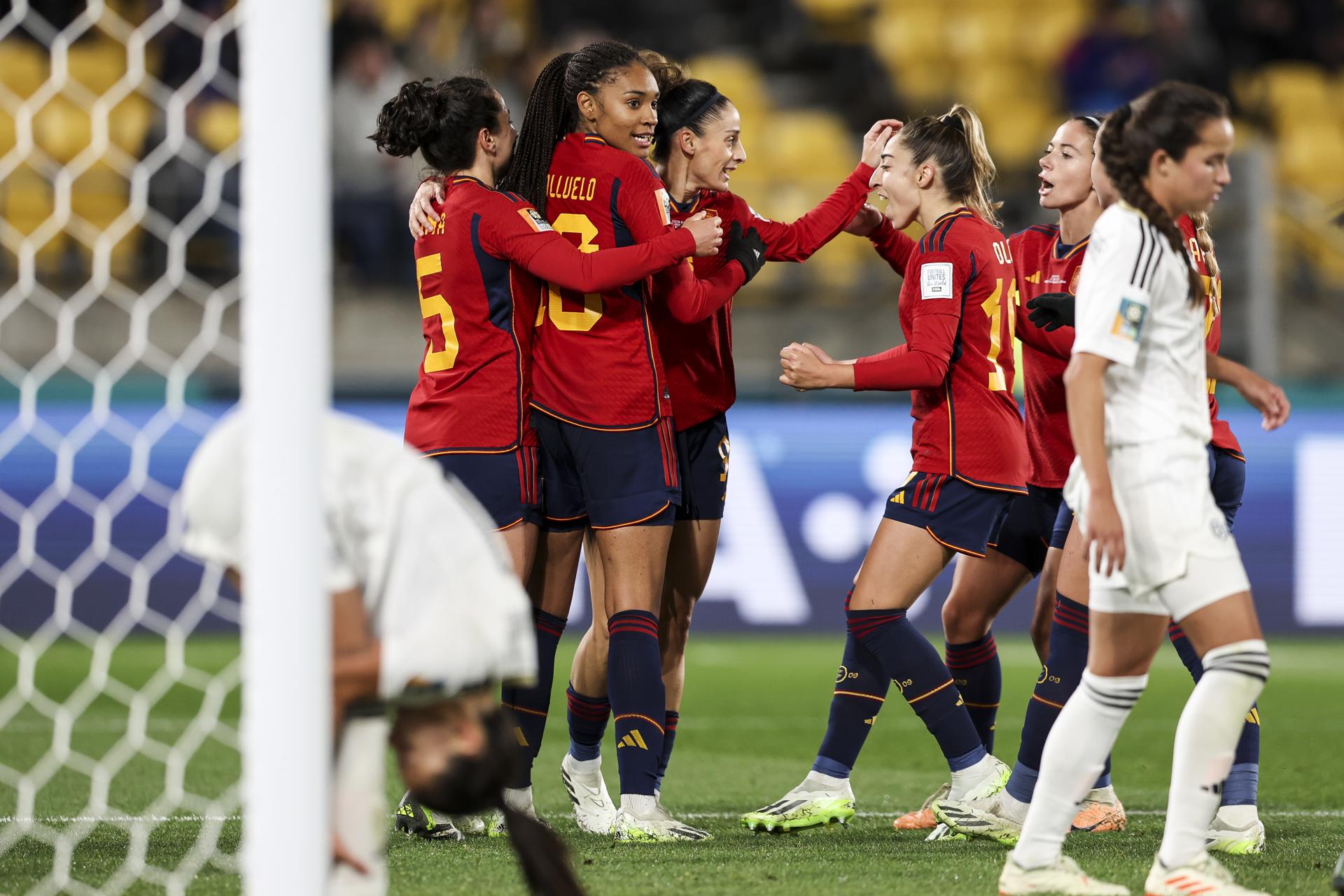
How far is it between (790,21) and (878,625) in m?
11.5

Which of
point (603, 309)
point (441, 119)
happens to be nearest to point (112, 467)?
point (441, 119)

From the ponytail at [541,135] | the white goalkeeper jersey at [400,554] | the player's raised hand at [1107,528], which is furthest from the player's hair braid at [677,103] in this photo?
the white goalkeeper jersey at [400,554]

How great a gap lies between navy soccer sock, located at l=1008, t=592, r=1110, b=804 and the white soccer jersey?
1.19m

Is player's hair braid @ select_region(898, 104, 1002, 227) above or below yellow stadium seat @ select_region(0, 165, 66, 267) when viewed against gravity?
below

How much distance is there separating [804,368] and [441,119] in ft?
4.08

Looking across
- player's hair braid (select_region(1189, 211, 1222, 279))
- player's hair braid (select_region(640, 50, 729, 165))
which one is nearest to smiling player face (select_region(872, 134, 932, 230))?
player's hair braid (select_region(640, 50, 729, 165))

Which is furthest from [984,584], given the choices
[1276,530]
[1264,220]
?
[1264,220]

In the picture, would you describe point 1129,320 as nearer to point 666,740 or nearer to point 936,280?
→ point 936,280

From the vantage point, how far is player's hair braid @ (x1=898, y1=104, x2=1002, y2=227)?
475 centimetres

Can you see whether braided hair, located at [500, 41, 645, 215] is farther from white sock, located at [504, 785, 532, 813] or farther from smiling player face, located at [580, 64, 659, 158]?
white sock, located at [504, 785, 532, 813]

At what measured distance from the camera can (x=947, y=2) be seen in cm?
1516

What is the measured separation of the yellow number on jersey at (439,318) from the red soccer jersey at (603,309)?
25cm

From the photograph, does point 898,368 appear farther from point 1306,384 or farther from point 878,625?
point 1306,384

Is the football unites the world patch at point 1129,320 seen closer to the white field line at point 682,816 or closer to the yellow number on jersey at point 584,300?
the yellow number on jersey at point 584,300
